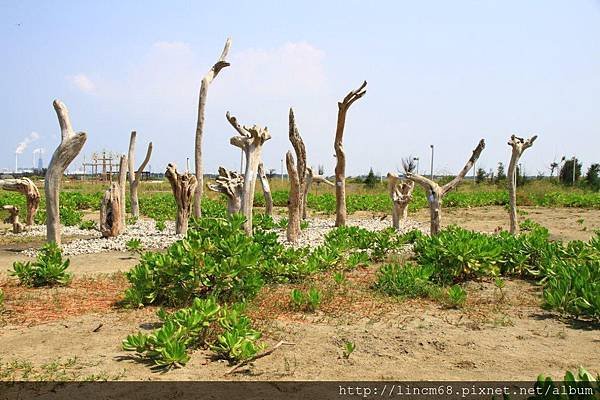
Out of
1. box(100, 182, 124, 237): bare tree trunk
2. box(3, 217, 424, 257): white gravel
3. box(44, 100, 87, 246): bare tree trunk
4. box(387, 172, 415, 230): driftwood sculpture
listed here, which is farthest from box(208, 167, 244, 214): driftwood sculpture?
box(387, 172, 415, 230): driftwood sculpture

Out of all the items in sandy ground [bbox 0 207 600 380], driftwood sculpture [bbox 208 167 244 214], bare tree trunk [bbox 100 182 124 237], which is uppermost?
driftwood sculpture [bbox 208 167 244 214]

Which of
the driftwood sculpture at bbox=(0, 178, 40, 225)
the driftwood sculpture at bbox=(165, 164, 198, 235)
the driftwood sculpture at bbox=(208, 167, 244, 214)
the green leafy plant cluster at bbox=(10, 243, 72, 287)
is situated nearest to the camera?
the green leafy plant cluster at bbox=(10, 243, 72, 287)

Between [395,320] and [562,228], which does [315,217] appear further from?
[395,320]

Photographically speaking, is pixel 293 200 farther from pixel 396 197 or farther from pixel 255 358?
pixel 255 358

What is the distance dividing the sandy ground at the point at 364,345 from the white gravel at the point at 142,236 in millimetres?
4614

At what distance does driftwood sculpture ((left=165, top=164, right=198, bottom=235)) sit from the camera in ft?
39.8

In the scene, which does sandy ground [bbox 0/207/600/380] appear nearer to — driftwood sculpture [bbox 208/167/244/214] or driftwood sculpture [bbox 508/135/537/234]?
driftwood sculpture [bbox 208/167/244/214]

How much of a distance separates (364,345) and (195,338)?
149cm

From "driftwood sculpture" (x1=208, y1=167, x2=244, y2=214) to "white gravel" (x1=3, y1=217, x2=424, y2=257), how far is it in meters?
1.44

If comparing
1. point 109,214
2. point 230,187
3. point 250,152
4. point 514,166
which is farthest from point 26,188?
point 514,166

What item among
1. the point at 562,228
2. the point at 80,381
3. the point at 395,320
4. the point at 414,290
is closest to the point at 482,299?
the point at 414,290

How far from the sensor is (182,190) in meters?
12.3

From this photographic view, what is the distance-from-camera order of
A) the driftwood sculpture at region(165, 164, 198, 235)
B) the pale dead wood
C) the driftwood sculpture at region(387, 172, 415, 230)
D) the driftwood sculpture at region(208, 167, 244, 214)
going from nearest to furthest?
the pale dead wood < the driftwood sculpture at region(208, 167, 244, 214) < the driftwood sculpture at region(165, 164, 198, 235) < the driftwood sculpture at region(387, 172, 415, 230)

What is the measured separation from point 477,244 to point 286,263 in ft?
9.04
